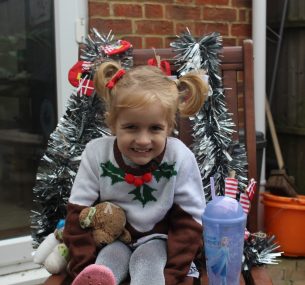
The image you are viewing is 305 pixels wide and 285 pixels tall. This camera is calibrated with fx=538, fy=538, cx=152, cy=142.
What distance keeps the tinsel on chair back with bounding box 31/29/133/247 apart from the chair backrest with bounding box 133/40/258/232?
14cm

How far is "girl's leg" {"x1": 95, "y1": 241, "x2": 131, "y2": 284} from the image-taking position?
1688 millimetres

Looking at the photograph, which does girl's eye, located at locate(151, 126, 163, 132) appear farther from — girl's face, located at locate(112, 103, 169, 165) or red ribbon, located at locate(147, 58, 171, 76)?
red ribbon, located at locate(147, 58, 171, 76)

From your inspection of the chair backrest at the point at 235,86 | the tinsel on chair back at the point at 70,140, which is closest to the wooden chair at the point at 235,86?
the chair backrest at the point at 235,86

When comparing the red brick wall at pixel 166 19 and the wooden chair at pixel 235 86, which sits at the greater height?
the red brick wall at pixel 166 19

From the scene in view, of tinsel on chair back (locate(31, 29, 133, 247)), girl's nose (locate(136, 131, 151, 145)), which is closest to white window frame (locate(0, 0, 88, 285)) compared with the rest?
tinsel on chair back (locate(31, 29, 133, 247))

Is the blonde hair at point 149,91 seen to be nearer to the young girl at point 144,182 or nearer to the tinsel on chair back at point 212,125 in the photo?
the young girl at point 144,182

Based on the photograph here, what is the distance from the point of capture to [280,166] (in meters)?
4.19

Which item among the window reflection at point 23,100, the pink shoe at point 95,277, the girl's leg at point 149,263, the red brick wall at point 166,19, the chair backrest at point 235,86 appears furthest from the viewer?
the red brick wall at point 166,19

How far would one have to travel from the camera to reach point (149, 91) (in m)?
1.65

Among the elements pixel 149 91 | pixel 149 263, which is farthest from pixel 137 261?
pixel 149 91

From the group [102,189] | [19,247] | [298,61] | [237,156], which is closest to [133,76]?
[102,189]

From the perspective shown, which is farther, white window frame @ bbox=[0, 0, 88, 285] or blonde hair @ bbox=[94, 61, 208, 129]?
white window frame @ bbox=[0, 0, 88, 285]

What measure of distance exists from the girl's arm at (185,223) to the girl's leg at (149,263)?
0.10 ft

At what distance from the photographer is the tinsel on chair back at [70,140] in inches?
79.4
